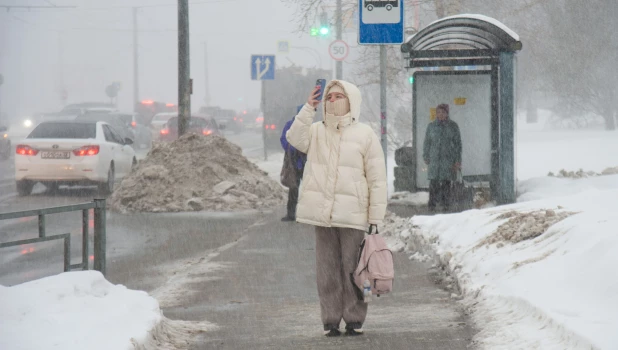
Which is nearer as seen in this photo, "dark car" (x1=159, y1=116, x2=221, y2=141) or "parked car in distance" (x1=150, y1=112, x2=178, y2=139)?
"dark car" (x1=159, y1=116, x2=221, y2=141)

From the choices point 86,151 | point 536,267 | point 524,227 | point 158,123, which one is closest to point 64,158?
point 86,151

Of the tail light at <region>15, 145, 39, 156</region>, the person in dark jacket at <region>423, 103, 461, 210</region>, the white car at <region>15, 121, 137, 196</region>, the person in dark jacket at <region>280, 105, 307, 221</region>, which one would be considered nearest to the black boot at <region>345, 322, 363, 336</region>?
the person in dark jacket at <region>280, 105, 307, 221</region>

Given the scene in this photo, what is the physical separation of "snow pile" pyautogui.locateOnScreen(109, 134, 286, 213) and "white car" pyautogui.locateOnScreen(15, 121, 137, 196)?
128 cm

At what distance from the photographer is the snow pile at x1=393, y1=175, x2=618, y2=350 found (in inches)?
214

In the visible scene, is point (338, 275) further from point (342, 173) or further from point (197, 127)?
point (197, 127)

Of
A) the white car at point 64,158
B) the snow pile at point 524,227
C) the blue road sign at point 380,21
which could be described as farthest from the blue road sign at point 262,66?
the snow pile at point 524,227

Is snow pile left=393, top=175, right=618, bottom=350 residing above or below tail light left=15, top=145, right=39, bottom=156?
below

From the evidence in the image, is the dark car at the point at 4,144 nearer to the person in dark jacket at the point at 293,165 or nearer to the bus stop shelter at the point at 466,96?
the bus stop shelter at the point at 466,96

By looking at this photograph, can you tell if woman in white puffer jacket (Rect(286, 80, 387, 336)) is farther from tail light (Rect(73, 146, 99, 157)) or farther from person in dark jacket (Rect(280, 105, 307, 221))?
tail light (Rect(73, 146, 99, 157))

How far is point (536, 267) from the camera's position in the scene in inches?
273

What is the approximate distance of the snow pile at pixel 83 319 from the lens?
5195 mm

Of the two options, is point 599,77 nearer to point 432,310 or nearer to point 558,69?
point 558,69

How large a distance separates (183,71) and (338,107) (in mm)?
14207

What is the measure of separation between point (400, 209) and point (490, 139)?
1.76 metres
